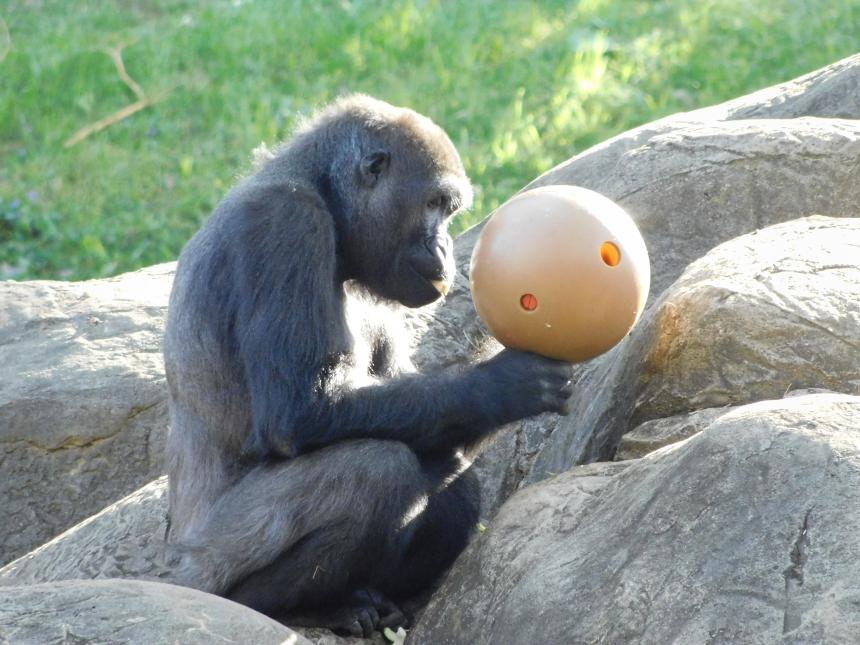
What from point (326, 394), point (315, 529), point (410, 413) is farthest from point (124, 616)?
point (410, 413)

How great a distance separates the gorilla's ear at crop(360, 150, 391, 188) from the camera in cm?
452

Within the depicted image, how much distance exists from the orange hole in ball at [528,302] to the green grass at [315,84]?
457 cm

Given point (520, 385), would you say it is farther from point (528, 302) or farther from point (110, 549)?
point (110, 549)

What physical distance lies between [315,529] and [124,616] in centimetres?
102

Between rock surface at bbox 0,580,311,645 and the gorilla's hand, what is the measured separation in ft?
3.75

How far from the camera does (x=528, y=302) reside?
3994mm

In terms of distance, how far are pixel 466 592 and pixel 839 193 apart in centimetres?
269

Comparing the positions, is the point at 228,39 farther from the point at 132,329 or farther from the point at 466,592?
the point at 466,592

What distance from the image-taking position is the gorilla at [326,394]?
4.09m

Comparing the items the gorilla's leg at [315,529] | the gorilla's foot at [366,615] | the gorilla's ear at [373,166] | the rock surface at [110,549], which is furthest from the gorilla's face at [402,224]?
the rock surface at [110,549]

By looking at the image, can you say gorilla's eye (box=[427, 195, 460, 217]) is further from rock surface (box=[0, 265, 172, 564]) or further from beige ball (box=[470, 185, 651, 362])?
rock surface (box=[0, 265, 172, 564])

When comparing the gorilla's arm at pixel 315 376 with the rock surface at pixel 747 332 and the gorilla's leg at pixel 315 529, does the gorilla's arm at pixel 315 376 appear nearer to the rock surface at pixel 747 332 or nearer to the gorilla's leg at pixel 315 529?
the gorilla's leg at pixel 315 529

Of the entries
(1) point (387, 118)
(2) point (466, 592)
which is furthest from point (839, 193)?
(2) point (466, 592)

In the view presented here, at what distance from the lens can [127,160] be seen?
10023mm
